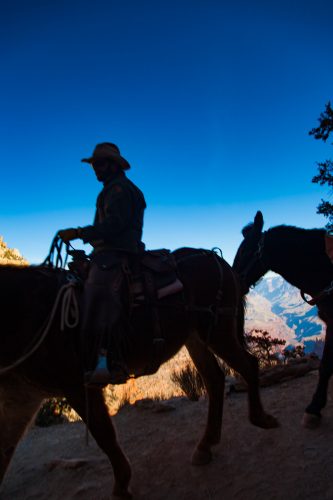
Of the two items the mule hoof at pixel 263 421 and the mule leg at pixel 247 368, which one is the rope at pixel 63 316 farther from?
the mule hoof at pixel 263 421

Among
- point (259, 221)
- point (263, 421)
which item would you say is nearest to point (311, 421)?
point (263, 421)

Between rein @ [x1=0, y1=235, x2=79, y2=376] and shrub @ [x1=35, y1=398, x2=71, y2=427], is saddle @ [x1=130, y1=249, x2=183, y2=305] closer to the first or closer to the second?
rein @ [x1=0, y1=235, x2=79, y2=376]

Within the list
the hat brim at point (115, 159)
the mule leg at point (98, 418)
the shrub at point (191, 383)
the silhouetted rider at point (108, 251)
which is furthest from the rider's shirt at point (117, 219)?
the shrub at point (191, 383)

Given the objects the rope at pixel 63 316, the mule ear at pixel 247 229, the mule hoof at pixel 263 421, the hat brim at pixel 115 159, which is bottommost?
the mule hoof at pixel 263 421

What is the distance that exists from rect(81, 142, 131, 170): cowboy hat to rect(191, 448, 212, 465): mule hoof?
3.21 metres

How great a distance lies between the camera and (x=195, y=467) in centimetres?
354

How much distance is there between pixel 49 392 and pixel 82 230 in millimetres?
1517

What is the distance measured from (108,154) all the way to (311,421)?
3777 mm

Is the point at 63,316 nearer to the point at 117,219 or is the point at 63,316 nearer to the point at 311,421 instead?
the point at 117,219

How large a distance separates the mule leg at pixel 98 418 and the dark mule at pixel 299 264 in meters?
2.23

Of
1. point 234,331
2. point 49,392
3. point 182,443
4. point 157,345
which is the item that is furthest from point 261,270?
point 49,392

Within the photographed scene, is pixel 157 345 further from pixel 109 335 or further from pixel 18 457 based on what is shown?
pixel 18 457

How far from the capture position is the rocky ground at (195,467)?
299 cm

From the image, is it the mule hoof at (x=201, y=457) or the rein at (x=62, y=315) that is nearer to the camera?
the rein at (x=62, y=315)
